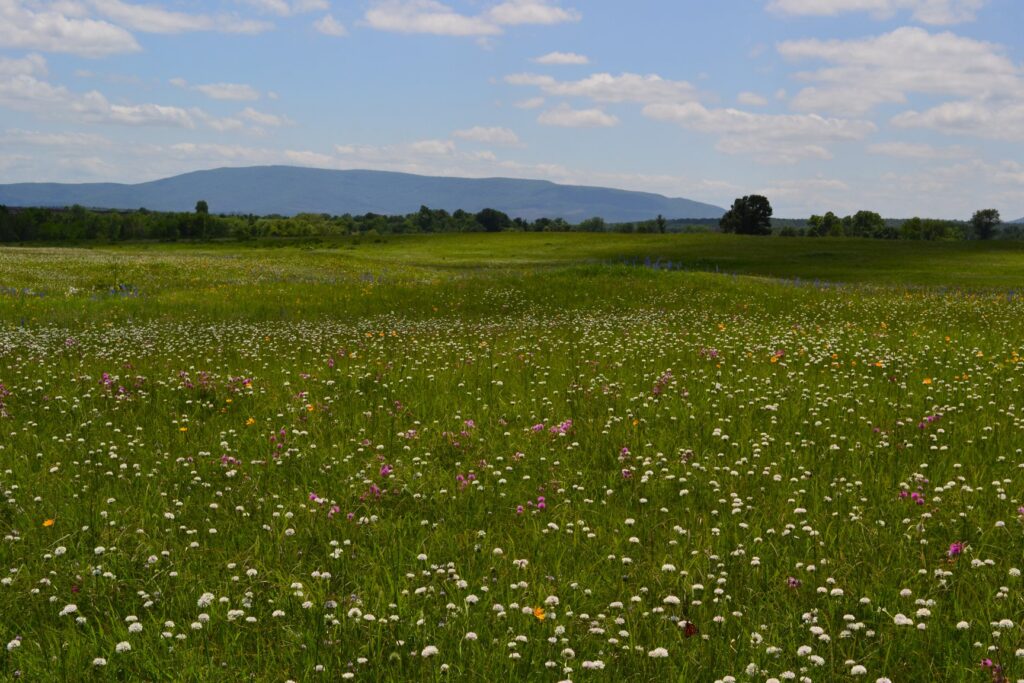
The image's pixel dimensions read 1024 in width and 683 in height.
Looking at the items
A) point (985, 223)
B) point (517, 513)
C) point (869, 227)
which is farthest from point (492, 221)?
point (517, 513)

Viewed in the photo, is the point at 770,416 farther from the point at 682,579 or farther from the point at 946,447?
the point at 682,579

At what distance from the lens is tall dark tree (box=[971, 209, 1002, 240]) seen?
18225cm

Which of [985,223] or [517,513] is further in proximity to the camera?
[985,223]

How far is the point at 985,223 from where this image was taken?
7180 inches

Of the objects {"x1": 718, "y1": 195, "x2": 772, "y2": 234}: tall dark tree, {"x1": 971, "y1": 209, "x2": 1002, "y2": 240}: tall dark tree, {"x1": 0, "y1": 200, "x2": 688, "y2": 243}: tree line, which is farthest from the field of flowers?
{"x1": 971, "y1": 209, "x2": 1002, "y2": 240}: tall dark tree

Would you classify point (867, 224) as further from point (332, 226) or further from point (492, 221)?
point (332, 226)

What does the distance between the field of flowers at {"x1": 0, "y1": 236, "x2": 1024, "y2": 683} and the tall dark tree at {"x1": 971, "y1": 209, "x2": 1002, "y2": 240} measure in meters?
200

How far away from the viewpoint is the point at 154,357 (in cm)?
1424

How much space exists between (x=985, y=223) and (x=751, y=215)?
89173 mm

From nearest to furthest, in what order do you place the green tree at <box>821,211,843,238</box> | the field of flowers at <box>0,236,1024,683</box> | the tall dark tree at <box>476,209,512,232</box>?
the field of flowers at <box>0,236,1024,683</box>
the green tree at <box>821,211,843,238</box>
the tall dark tree at <box>476,209,512,232</box>

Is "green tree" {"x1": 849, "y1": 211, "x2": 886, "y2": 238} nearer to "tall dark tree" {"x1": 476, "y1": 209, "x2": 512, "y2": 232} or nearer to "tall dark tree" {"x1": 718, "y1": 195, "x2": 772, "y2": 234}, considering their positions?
"tall dark tree" {"x1": 718, "y1": 195, "x2": 772, "y2": 234}

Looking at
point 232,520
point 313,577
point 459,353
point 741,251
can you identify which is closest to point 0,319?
point 459,353

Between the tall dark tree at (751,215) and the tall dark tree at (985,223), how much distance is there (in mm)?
83841

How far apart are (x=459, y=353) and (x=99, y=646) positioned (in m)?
10.1
